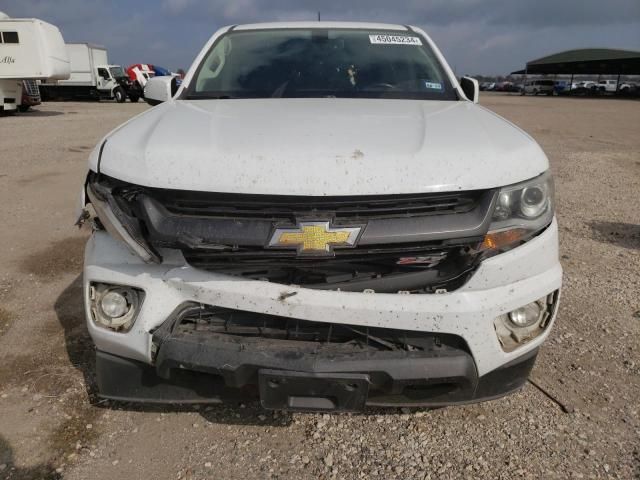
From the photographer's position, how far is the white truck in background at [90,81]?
29.0m

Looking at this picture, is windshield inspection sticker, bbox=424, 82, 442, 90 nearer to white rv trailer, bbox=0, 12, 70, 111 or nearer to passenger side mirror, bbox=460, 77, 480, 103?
passenger side mirror, bbox=460, 77, 480, 103

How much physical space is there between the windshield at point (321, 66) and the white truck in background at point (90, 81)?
88.8 ft

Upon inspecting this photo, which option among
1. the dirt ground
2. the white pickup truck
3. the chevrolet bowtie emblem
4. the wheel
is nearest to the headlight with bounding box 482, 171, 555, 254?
the white pickup truck

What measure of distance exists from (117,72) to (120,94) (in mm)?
2389

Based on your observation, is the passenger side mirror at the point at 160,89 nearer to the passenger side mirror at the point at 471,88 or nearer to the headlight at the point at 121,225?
the headlight at the point at 121,225

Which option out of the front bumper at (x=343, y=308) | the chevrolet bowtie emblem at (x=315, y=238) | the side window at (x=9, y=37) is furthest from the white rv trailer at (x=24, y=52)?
the chevrolet bowtie emblem at (x=315, y=238)

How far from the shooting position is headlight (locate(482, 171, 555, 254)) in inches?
80.0

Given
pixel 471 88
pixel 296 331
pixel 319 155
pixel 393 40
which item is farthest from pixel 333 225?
pixel 393 40

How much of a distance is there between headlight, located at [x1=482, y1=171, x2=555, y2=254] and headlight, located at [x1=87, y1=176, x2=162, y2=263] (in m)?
1.26

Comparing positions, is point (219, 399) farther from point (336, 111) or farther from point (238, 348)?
point (336, 111)

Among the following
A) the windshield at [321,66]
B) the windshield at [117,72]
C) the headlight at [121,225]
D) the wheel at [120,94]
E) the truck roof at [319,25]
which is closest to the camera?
the headlight at [121,225]

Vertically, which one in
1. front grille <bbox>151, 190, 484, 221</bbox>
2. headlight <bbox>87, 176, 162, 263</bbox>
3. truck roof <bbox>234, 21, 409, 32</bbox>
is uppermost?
truck roof <bbox>234, 21, 409, 32</bbox>

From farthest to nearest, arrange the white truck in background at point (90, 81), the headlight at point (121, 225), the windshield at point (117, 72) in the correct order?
the windshield at point (117, 72), the white truck in background at point (90, 81), the headlight at point (121, 225)

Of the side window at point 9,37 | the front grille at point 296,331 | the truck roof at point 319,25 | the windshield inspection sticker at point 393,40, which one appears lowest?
the front grille at point 296,331
